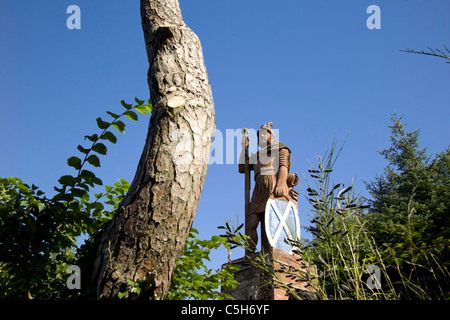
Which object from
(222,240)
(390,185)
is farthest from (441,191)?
(222,240)

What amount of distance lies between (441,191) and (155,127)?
1183 cm

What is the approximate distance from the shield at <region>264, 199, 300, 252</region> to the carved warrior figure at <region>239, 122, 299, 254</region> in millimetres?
102

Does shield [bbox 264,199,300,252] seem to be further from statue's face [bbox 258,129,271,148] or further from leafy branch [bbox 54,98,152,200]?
leafy branch [bbox 54,98,152,200]

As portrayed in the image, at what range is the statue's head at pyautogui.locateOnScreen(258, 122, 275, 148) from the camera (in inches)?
Answer: 336

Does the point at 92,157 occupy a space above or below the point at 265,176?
below

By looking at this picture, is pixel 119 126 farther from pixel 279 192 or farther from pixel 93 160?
pixel 279 192

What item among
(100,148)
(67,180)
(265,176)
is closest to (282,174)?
(265,176)

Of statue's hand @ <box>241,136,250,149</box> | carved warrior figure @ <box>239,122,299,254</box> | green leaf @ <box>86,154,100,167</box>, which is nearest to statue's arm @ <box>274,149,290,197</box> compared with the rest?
carved warrior figure @ <box>239,122,299,254</box>

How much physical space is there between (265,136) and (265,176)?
87 cm

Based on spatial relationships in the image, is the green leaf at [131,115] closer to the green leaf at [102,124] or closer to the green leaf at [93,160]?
the green leaf at [102,124]

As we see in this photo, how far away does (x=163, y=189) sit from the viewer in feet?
6.26

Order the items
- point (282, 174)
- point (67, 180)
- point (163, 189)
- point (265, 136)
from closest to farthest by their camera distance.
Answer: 1. point (163, 189)
2. point (67, 180)
3. point (282, 174)
4. point (265, 136)

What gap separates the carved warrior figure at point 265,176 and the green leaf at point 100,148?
5.41m
